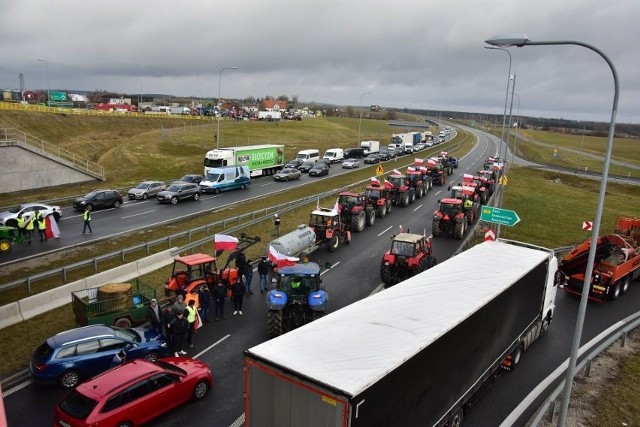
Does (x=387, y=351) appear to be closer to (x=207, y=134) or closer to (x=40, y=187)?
(x=40, y=187)

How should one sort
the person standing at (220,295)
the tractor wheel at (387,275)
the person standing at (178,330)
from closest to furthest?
the person standing at (178,330)
the person standing at (220,295)
the tractor wheel at (387,275)

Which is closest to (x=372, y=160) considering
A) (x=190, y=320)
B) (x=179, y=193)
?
(x=179, y=193)

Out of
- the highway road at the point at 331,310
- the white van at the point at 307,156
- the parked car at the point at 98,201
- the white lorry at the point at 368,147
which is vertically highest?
the white lorry at the point at 368,147

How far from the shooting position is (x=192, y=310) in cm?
1362

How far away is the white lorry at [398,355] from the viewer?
7102 millimetres

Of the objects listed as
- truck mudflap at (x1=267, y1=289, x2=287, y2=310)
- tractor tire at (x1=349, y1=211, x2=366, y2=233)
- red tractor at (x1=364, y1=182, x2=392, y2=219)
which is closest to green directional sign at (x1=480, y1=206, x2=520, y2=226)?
tractor tire at (x1=349, y1=211, x2=366, y2=233)

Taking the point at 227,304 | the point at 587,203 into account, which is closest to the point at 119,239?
the point at 227,304

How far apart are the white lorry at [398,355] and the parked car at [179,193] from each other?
2702 centimetres

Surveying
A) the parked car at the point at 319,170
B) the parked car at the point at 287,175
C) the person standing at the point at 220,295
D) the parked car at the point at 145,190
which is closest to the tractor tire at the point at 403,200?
the parked car at the point at 287,175

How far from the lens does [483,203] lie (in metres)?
36.7

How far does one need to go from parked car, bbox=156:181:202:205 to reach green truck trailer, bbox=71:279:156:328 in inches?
792

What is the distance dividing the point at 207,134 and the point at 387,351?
77.8 meters

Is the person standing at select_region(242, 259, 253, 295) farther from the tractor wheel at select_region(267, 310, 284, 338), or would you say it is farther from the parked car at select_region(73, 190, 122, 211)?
the parked car at select_region(73, 190, 122, 211)

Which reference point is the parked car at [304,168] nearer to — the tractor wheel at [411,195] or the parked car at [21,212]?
the tractor wheel at [411,195]
